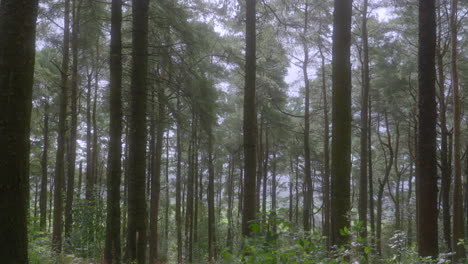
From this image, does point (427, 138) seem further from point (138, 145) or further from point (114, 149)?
point (114, 149)

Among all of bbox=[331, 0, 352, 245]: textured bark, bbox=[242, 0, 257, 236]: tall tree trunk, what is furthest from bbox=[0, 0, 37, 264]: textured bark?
bbox=[242, 0, 257, 236]: tall tree trunk

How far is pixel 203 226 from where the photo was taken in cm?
2520

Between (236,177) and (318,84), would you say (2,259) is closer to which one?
(318,84)

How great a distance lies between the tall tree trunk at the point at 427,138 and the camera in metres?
7.02

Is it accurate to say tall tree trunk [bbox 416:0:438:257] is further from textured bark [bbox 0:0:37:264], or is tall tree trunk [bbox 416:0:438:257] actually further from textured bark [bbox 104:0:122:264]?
textured bark [bbox 0:0:37:264]

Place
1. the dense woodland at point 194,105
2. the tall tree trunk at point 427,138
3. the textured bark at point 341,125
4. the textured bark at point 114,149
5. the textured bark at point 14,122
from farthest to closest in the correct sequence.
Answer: the textured bark at point 114,149, the tall tree trunk at point 427,138, the textured bark at point 341,125, the dense woodland at point 194,105, the textured bark at point 14,122

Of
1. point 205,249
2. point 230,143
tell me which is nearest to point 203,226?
point 205,249

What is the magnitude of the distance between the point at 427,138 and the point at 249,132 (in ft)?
13.3

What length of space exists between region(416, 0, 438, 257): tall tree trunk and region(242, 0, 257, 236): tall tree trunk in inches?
151

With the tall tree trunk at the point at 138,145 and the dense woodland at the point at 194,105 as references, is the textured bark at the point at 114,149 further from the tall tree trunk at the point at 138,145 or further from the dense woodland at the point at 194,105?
the tall tree trunk at the point at 138,145

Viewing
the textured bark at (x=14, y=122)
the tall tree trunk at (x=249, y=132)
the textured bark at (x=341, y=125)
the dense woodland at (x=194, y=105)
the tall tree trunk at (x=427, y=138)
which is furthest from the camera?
the tall tree trunk at (x=249, y=132)

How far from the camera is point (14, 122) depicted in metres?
3.29

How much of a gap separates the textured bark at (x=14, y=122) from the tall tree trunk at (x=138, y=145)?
155 inches

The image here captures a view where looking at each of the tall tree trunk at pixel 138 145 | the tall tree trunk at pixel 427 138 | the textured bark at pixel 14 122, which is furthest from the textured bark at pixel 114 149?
the tall tree trunk at pixel 427 138
